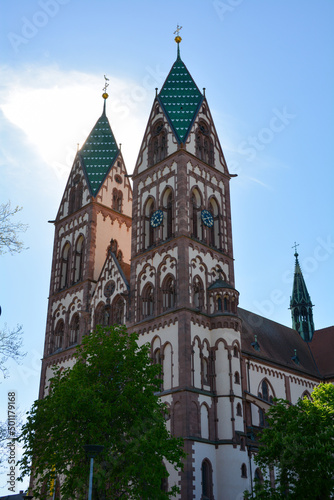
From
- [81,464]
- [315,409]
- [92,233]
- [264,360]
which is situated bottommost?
[81,464]

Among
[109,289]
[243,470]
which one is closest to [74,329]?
[109,289]

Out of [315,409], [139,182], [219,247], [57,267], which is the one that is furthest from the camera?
[57,267]

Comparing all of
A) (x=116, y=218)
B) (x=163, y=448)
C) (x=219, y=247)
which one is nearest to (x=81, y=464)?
(x=163, y=448)

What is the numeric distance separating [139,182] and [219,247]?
8.12 m

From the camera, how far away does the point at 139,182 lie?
1726 inches

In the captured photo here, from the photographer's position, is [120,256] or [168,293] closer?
[168,293]

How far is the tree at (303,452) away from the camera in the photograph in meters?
24.5

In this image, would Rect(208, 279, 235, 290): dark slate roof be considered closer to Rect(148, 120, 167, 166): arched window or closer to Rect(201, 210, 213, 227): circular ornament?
Rect(201, 210, 213, 227): circular ornament

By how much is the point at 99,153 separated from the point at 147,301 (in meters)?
19.4

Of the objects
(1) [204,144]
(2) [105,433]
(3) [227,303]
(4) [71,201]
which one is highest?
(1) [204,144]

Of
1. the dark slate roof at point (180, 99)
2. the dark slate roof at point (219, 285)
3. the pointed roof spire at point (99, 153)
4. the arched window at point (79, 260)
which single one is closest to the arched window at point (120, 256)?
the arched window at point (79, 260)

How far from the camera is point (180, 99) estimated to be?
→ 1816 inches

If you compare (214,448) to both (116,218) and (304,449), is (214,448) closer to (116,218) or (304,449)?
(304,449)

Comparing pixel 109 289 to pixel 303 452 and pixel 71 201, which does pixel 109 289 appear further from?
pixel 303 452
